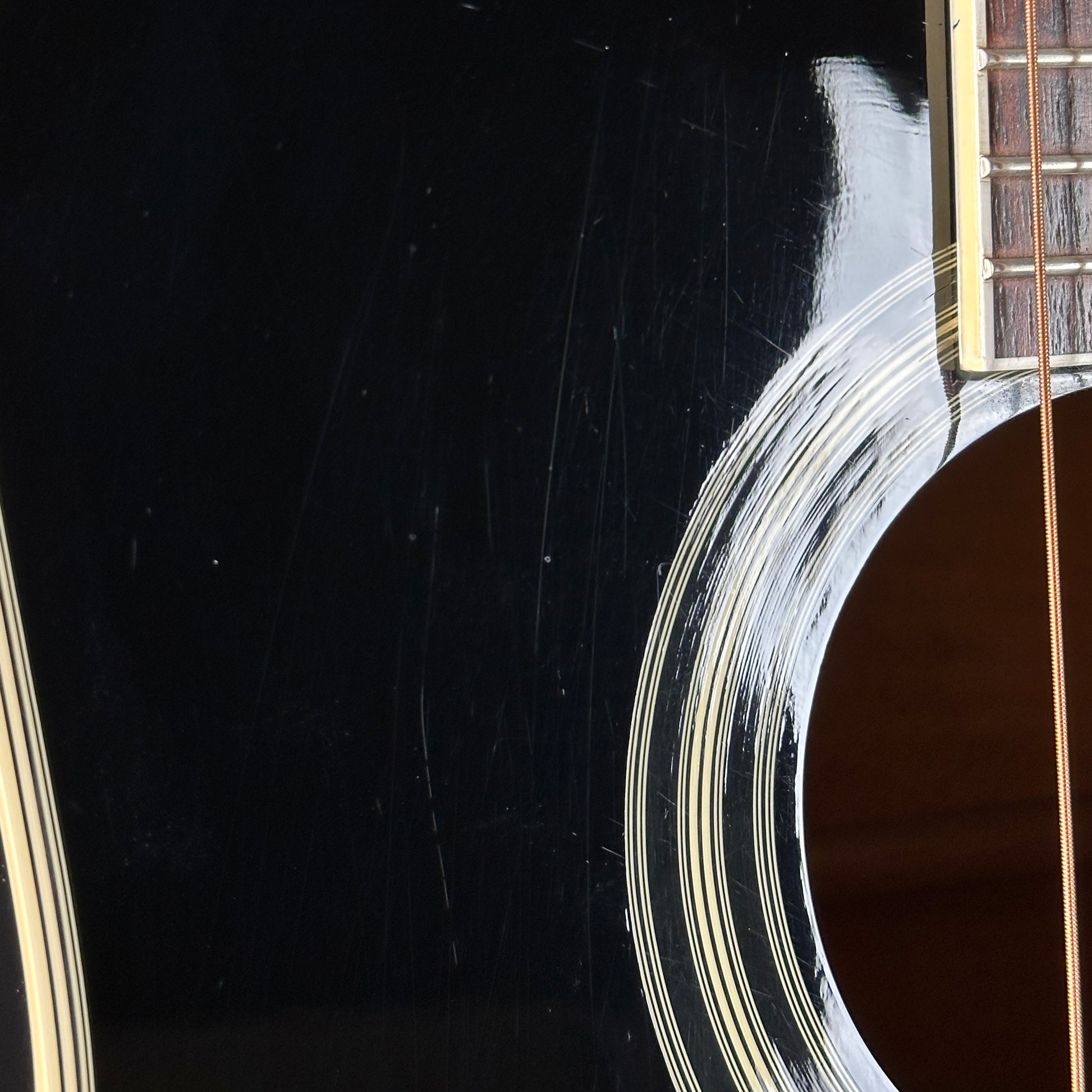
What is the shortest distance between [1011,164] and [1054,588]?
8.3 inches

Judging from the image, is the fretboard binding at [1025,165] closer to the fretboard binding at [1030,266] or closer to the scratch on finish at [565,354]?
the fretboard binding at [1030,266]

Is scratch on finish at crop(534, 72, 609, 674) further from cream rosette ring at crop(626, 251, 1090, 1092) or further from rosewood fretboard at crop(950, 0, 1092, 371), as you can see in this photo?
rosewood fretboard at crop(950, 0, 1092, 371)

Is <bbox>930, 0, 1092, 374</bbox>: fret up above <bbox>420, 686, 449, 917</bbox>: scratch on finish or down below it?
above

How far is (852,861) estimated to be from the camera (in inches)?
17.8

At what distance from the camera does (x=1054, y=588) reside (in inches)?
17.6

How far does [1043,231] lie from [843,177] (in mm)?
101

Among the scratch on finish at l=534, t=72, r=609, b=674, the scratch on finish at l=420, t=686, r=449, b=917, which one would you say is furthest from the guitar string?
the scratch on finish at l=420, t=686, r=449, b=917

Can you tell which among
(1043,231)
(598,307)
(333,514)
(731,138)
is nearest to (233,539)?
(333,514)

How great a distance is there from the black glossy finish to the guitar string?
2.5 inches

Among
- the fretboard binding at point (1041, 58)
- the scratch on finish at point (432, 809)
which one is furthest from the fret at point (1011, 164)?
the scratch on finish at point (432, 809)

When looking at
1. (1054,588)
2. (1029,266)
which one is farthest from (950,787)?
(1029,266)

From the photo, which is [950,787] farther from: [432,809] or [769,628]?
[432,809]

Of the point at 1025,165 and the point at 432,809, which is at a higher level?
the point at 1025,165

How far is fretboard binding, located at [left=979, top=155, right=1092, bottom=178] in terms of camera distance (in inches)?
17.1
